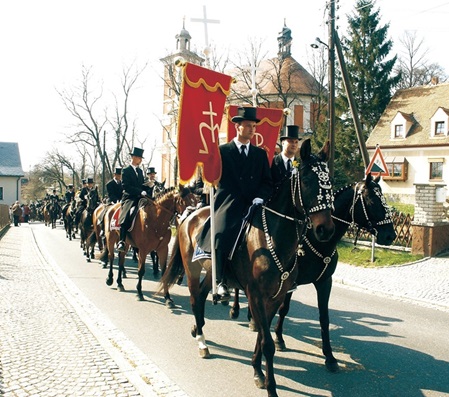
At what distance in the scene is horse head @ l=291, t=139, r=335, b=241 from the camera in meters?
3.99

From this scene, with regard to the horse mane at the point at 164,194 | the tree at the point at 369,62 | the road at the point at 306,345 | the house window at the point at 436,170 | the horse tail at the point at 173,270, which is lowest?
the road at the point at 306,345

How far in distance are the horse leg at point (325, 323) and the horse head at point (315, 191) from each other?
5.71ft

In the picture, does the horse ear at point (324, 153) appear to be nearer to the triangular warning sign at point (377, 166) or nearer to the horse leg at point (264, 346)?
the horse leg at point (264, 346)

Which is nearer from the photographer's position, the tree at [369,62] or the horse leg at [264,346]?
the horse leg at [264,346]

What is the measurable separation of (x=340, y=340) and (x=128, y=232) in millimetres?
5319

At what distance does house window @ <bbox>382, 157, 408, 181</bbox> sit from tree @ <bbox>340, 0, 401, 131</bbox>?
5.22 m

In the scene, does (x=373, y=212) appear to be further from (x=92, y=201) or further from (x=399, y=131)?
(x=399, y=131)

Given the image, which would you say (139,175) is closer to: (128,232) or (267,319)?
(128,232)

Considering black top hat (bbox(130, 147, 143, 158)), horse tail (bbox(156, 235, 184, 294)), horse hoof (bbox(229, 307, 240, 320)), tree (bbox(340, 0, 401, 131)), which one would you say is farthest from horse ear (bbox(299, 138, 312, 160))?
tree (bbox(340, 0, 401, 131))

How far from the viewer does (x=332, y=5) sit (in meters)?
16.0

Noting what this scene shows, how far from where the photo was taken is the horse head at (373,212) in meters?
6.09

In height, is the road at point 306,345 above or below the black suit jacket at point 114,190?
below

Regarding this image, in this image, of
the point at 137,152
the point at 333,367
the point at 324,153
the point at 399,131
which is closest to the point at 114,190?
the point at 137,152

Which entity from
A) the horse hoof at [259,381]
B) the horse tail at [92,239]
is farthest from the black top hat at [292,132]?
the horse tail at [92,239]
